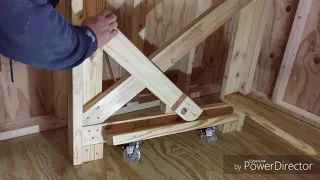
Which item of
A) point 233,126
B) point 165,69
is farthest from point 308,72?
point 165,69

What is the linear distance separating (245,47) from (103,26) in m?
0.76

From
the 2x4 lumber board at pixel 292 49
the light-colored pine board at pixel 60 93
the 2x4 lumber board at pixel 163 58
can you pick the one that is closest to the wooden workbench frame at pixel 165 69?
the 2x4 lumber board at pixel 163 58

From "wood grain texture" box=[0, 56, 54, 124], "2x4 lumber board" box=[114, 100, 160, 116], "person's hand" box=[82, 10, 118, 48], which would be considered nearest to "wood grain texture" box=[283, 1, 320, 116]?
"2x4 lumber board" box=[114, 100, 160, 116]

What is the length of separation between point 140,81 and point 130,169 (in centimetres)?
36

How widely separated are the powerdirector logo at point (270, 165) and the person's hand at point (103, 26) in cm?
74

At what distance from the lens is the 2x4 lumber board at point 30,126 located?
166cm

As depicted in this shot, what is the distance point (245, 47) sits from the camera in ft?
5.72

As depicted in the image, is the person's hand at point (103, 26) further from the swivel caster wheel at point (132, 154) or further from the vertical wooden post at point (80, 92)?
the swivel caster wheel at point (132, 154)

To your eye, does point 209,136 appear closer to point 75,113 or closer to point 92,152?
point 92,152

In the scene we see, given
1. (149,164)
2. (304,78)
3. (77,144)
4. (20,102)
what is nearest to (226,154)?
(149,164)

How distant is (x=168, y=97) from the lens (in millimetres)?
1580

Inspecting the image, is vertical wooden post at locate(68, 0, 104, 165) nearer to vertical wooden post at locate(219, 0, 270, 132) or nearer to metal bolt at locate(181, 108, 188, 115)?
metal bolt at locate(181, 108, 188, 115)

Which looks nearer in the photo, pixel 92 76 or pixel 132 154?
pixel 92 76

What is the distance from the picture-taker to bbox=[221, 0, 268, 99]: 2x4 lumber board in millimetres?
1671
